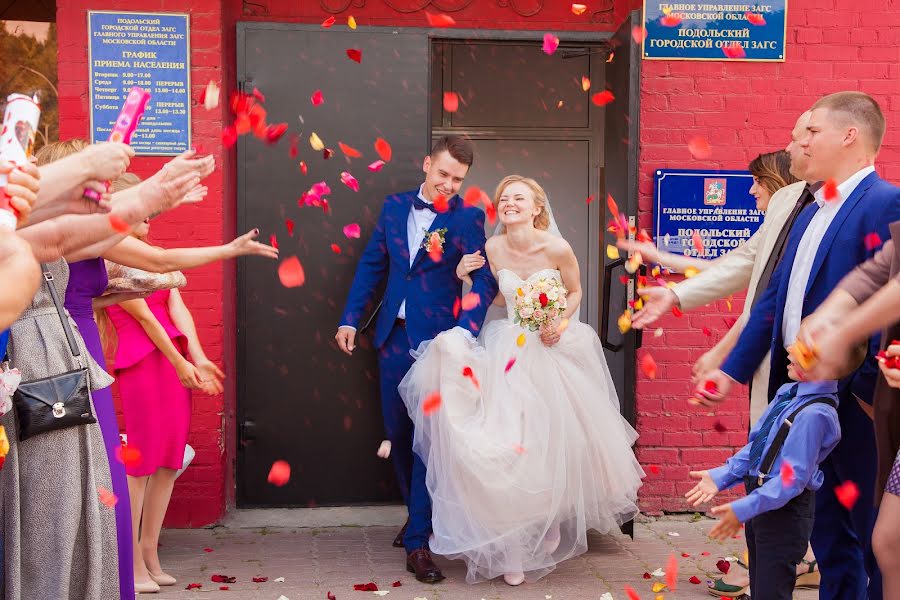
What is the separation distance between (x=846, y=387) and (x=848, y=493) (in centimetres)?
39

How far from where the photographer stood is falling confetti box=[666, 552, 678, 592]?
4.91 meters

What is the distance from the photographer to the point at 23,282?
6.93 feet

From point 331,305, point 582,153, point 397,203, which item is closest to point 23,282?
point 397,203

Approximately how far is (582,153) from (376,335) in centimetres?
388

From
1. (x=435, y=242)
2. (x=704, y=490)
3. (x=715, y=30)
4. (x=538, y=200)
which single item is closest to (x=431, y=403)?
(x=435, y=242)

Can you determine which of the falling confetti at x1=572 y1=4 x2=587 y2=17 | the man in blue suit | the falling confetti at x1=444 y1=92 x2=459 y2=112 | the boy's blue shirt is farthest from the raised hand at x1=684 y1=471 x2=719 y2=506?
the falling confetti at x1=444 y1=92 x2=459 y2=112

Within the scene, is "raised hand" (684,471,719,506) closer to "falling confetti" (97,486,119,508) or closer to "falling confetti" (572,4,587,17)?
"falling confetti" (97,486,119,508)

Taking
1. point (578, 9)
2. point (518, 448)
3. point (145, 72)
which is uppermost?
point (578, 9)

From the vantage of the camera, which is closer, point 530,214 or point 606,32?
point 530,214

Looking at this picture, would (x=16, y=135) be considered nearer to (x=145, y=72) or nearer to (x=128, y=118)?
(x=128, y=118)

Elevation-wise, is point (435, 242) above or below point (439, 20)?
below

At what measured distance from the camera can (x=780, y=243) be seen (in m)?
4.07

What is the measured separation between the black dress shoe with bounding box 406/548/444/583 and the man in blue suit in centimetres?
196

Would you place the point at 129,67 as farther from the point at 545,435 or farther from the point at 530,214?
the point at 545,435
